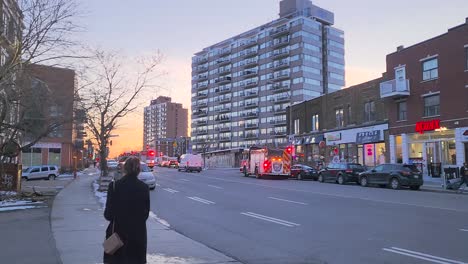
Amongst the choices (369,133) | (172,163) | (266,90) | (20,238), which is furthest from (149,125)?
(20,238)

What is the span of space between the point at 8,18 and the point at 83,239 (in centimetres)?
1027

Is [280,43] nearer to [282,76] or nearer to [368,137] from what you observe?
[282,76]

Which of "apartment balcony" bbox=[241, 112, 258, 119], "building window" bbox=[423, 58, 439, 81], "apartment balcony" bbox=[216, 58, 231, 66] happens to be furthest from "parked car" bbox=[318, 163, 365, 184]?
"apartment balcony" bbox=[216, 58, 231, 66]

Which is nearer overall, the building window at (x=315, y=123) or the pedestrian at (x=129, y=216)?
the pedestrian at (x=129, y=216)

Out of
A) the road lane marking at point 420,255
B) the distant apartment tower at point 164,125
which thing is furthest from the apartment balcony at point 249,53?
the road lane marking at point 420,255

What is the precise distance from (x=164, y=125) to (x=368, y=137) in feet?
441

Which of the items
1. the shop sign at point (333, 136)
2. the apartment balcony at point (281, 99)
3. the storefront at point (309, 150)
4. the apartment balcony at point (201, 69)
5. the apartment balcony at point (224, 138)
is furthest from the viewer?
the apartment balcony at point (201, 69)

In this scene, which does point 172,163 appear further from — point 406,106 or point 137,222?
point 137,222

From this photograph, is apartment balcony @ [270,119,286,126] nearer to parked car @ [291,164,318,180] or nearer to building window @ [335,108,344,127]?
building window @ [335,108,344,127]

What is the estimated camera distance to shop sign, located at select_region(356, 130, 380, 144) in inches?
1644

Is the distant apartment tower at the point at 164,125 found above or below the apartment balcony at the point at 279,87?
below

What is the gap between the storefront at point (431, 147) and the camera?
3276cm

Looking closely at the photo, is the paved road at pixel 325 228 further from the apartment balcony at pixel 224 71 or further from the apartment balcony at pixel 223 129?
the apartment balcony at pixel 224 71

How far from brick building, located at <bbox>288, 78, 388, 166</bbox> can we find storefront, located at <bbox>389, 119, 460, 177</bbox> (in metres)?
2.41
